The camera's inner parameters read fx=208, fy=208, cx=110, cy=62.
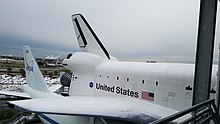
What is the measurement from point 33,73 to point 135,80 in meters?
5.29

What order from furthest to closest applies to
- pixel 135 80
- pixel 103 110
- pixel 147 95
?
pixel 135 80
pixel 147 95
pixel 103 110

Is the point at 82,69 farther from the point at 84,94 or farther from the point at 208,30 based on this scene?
the point at 208,30

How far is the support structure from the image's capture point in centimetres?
290

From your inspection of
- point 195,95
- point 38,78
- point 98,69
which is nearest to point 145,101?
point 98,69

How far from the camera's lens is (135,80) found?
684 cm

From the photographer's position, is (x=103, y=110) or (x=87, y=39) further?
(x=87, y=39)

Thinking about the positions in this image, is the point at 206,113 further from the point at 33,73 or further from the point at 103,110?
the point at 33,73

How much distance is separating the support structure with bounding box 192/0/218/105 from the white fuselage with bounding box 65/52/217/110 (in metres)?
2.35

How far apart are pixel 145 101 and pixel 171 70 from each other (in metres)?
1.32

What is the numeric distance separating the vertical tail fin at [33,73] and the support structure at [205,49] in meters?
7.49

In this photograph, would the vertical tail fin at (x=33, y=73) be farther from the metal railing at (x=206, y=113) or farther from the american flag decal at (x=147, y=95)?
the metal railing at (x=206, y=113)

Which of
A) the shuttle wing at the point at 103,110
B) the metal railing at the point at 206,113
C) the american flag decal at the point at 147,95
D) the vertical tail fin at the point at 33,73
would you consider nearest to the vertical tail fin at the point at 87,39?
the vertical tail fin at the point at 33,73

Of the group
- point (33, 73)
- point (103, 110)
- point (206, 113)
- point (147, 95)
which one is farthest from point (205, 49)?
point (33, 73)

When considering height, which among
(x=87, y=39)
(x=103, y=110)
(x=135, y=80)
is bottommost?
(x=103, y=110)
